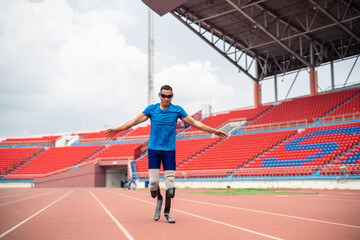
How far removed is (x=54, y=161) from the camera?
36.8 m

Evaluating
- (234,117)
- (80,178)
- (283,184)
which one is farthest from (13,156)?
(283,184)

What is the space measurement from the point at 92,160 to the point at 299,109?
21002 mm

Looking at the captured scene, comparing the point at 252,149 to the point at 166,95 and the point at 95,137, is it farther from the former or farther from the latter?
the point at 95,137

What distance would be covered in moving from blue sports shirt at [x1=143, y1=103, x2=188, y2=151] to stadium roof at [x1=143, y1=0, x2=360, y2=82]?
2078 cm

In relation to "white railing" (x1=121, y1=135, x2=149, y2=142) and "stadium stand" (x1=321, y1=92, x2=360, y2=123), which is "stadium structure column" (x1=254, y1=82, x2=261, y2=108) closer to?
"stadium stand" (x1=321, y1=92, x2=360, y2=123)

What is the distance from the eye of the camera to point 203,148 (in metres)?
30.6

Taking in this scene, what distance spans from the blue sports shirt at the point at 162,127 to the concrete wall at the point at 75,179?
28.5 metres

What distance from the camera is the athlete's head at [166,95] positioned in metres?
5.62

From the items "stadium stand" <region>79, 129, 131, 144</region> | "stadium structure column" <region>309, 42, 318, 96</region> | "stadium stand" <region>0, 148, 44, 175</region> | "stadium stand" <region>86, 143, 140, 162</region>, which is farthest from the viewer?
"stadium stand" <region>79, 129, 131, 144</region>

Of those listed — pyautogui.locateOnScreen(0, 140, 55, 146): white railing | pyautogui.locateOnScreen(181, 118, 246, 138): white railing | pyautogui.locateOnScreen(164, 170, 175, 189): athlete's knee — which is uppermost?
pyautogui.locateOnScreen(181, 118, 246, 138): white railing

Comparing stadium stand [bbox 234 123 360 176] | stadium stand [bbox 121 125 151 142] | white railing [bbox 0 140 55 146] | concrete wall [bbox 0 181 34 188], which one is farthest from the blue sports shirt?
white railing [bbox 0 140 55 146]

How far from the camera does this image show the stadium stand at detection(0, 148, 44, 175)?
36.5m

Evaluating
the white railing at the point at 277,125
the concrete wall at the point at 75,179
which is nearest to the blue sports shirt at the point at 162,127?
the white railing at the point at 277,125

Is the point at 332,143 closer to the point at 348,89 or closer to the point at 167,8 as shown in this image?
the point at 348,89
